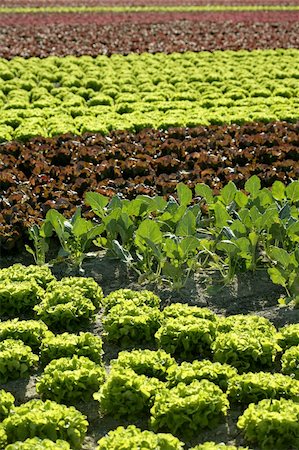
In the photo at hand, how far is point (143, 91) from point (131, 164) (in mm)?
5318

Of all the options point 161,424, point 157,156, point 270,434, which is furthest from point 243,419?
point 157,156

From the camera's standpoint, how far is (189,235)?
6.99 m

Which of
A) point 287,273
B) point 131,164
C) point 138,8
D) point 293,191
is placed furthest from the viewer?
point 138,8

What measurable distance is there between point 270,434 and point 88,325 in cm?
222

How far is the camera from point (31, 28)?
81.0 ft

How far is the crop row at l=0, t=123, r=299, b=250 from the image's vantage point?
28.7ft

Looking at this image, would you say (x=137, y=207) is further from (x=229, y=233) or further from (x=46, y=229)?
(x=229, y=233)

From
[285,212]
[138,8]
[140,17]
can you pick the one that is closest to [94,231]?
[285,212]

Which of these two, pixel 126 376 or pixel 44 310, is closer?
pixel 126 376

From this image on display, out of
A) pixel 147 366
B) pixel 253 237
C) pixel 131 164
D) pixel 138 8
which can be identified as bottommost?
pixel 138 8

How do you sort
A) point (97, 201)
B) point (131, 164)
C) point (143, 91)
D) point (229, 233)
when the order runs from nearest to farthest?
point (229, 233), point (97, 201), point (131, 164), point (143, 91)

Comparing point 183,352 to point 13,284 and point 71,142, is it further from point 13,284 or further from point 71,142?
point 71,142

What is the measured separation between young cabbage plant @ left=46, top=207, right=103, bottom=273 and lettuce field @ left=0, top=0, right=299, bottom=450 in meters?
0.02

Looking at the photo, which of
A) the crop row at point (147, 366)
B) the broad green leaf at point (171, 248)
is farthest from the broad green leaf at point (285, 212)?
the crop row at point (147, 366)
